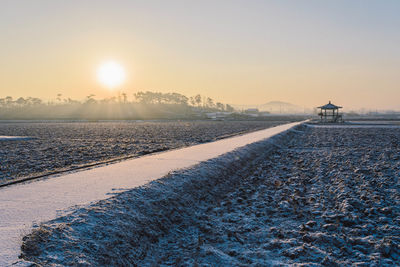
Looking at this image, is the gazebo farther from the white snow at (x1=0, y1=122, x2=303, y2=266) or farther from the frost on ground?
the white snow at (x1=0, y1=122, x2=303, y2=266)

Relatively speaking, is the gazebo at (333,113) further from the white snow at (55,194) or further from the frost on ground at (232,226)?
the white snow at (55,194)

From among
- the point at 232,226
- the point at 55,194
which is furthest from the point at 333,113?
the point at 55,194

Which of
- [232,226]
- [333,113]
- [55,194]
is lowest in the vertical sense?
[232,226]

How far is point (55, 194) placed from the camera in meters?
7.14

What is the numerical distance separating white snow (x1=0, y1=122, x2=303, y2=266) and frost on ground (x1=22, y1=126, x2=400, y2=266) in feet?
0.96

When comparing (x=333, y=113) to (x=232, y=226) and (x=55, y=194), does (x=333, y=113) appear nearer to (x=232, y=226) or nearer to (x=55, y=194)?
(x=232, y=226)

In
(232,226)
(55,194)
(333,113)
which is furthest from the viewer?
(333,113)

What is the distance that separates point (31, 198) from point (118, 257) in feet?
10.1

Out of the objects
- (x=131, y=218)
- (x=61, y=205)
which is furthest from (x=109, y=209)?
(x=61, y=205)

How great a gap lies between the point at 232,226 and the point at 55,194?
3810 mm

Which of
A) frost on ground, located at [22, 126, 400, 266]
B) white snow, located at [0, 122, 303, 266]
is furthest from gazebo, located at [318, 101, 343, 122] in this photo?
white snow, located at [0, 122, 303, 266]

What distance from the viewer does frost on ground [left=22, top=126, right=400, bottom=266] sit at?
15.8 feet

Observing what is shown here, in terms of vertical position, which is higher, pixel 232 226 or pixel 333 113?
pixel 333 113

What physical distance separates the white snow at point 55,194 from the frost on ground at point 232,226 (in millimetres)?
294
